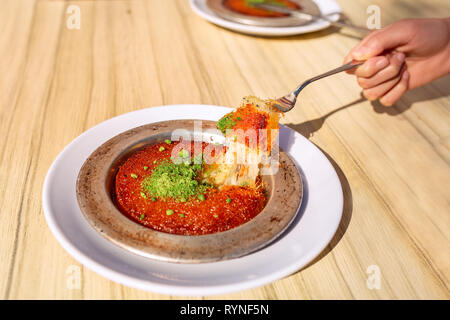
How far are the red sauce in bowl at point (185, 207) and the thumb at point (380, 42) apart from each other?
82cm

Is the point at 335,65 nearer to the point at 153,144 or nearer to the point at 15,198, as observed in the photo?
the point at 153,144

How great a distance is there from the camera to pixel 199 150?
1.39 metres

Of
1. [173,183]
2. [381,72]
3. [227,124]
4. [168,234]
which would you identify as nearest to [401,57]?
[381,72]

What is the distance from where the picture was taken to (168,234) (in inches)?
38.9

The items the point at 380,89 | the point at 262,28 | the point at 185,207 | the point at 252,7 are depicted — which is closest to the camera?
the point at 185,207

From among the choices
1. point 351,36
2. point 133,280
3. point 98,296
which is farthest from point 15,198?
point 351,36

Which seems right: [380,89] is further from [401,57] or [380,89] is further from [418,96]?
[418,96]

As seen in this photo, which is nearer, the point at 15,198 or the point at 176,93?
the point at 15,198

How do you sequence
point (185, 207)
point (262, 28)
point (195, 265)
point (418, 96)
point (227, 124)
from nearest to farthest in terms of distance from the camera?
point (195, 265)
point (185, 207)
point (227, 124)
point (418, 96)
point (262, 28)

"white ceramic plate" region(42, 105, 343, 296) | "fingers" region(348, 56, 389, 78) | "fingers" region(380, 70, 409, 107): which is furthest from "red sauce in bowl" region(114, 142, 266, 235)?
"fingers" region(380, 70, 409, 107)

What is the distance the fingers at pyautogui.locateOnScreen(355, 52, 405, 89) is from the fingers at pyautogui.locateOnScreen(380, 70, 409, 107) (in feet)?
0.29

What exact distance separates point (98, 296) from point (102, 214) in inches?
8.6

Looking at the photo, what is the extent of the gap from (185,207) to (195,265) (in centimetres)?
26

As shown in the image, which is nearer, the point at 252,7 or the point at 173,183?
the point at 173,183
